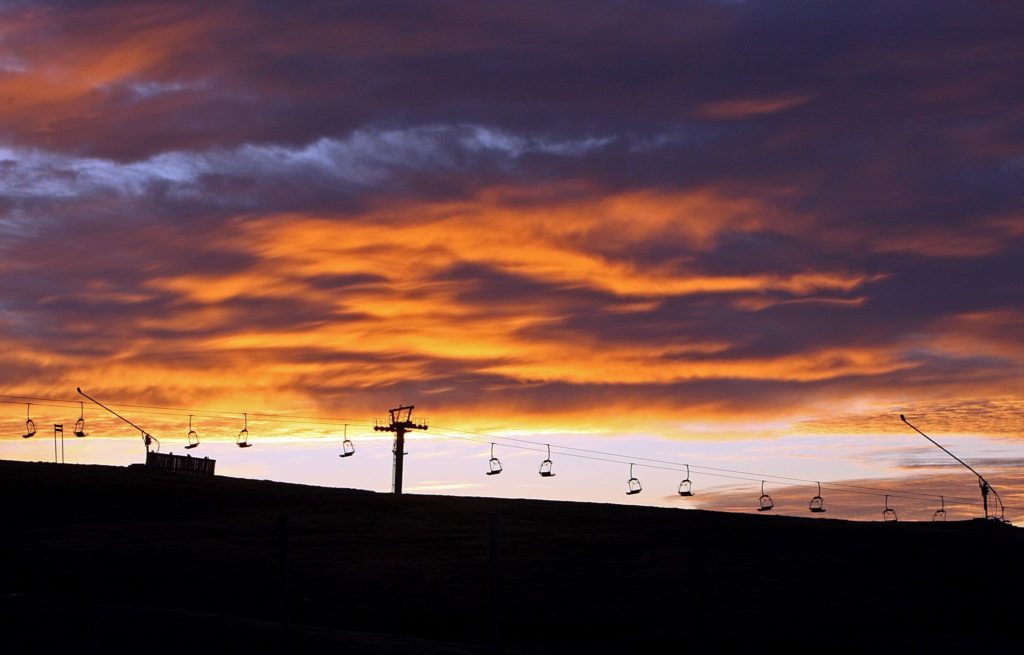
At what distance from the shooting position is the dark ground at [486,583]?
27.0 metres

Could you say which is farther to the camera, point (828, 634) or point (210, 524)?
point (210, 524)

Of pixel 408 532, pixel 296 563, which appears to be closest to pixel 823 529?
pixel 408 532

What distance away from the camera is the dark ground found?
27.0 m

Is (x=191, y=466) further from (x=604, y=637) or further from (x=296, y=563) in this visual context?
(x=604, y=637)

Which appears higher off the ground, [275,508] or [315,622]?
[275,508]

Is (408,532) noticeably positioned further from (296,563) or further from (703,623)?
(703,623)

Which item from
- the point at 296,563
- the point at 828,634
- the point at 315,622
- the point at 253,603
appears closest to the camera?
the point at 828,634

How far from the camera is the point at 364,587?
1682 inches

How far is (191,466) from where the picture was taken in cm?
11000

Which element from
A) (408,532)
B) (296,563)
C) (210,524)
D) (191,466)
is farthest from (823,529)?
(191,466)

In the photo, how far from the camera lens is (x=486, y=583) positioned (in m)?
42.9

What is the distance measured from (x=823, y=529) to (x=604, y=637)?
102 feet

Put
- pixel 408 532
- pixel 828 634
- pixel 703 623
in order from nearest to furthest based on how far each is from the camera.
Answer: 1. pixel 703 623
2. pixel 828 634
3. pixel 408 532

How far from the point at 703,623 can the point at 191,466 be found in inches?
3839
